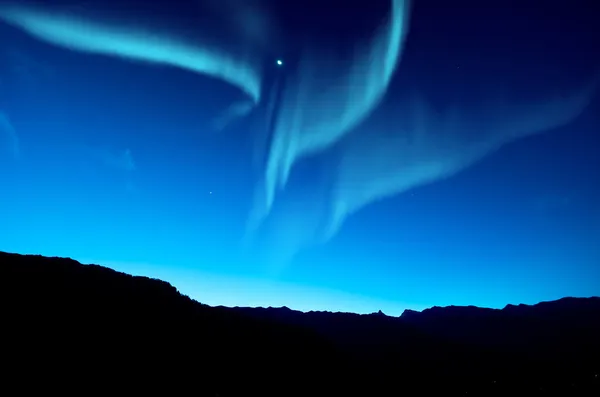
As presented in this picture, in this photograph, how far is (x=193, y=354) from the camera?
33.6m

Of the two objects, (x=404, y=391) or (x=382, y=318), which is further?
(x=382, y=318)

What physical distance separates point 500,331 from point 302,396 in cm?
10139

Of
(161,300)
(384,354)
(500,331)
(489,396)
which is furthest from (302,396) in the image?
(500,331)

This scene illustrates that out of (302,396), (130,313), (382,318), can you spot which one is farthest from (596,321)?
(130,313)

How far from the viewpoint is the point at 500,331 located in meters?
107

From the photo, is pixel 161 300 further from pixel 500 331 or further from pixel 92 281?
pixel 500 331

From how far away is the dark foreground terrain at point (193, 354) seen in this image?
80.0 ft

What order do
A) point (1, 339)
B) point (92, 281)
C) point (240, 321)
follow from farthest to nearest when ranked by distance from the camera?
1. point (240, 321)
2. point (92, 281)
3. point (1, 339)

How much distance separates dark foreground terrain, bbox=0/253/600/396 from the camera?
2438 cm

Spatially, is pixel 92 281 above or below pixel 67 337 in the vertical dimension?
above

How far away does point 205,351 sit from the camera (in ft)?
117

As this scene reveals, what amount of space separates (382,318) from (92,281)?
83900mm

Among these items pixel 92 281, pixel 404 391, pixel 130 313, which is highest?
pixel 92 281

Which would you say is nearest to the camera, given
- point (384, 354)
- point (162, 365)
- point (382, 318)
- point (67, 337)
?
point (67, 337)
